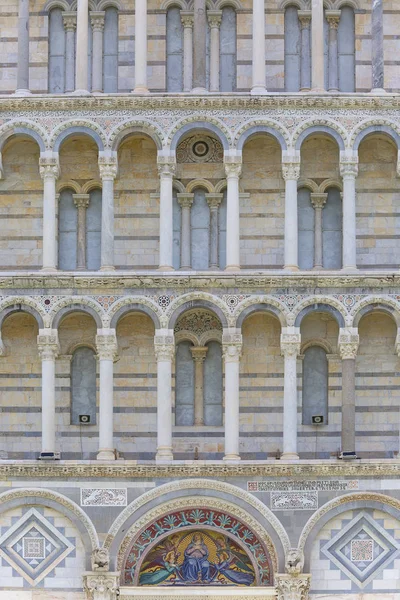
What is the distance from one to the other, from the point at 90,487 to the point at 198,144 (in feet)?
18.0

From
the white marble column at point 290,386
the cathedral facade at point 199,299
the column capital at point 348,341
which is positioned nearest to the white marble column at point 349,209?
the cathedral facade at point 199,299

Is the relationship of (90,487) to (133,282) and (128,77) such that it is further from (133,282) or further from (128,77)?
(128,77)

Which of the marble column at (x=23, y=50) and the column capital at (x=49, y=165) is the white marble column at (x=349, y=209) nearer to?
the column capital at (x=49, y=165)

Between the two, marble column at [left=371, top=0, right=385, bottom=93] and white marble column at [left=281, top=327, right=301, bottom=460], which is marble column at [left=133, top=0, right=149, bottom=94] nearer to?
marble column at [left=371, top=0, right=385, bottom=93]

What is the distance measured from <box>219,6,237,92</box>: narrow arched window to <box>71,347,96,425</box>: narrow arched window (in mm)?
4606

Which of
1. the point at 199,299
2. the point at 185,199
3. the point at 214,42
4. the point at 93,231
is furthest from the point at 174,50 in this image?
the point at 199,299

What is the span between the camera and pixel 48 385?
84.5 feet

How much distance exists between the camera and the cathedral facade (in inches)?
1000

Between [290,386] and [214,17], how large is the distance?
5.93m

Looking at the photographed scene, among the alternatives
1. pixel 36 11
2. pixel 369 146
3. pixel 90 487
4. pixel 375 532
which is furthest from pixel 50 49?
pixel 375 532

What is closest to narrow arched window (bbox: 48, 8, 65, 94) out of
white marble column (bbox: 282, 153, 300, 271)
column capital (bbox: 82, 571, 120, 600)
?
white marble column (bbox: 282, 153, 300, 271)

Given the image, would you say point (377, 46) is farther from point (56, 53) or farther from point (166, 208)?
point (56, 53)

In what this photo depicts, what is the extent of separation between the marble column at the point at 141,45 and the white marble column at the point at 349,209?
3193mm

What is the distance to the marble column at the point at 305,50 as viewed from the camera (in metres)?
27.3
